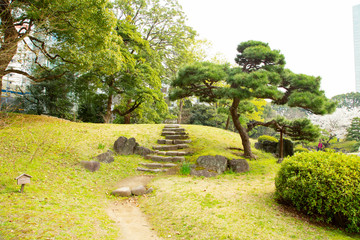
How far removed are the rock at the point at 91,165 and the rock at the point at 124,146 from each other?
1.64m

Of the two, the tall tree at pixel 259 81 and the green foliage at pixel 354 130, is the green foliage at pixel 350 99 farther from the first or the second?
the tall tree at pixel 259 81

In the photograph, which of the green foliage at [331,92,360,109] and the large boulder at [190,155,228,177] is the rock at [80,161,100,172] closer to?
the large boulder at [190,155,228,177]

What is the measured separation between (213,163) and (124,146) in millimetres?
3691

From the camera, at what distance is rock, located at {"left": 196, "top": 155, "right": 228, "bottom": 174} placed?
6992 mm

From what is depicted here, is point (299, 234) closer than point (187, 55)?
Yes

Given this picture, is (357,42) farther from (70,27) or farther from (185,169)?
(70,27)

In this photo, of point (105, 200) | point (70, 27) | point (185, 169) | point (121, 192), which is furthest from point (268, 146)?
point (70, 27)

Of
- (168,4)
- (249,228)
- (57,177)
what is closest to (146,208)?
(249,228)

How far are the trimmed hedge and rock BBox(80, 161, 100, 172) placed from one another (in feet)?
17.6

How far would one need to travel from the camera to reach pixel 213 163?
7.04m

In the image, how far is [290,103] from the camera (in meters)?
6.65

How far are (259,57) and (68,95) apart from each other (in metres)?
13.7

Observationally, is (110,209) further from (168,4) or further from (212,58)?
(212,58)

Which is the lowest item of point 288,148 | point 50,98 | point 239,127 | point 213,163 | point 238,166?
point 238,166
